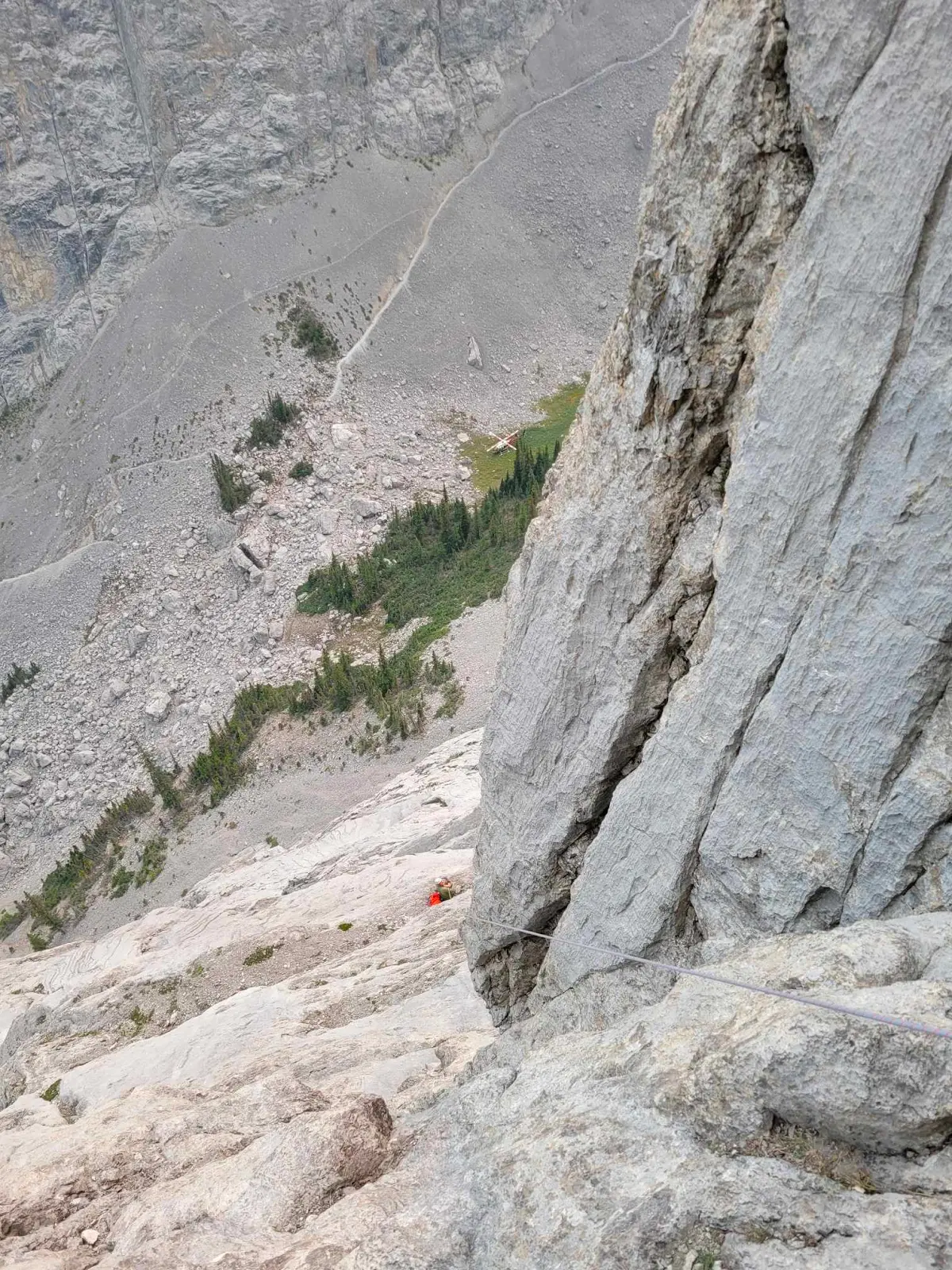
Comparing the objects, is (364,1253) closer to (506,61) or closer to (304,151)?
(304,151)

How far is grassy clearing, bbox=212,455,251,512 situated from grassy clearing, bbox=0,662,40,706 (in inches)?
632

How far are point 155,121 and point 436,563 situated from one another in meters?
52.9

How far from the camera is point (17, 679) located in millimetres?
51531

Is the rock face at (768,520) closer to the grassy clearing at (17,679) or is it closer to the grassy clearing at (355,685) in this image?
the grassy clearing at (355,685)

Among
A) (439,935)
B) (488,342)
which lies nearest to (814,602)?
(439,935)

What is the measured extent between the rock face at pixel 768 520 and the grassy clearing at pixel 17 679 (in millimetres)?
49949

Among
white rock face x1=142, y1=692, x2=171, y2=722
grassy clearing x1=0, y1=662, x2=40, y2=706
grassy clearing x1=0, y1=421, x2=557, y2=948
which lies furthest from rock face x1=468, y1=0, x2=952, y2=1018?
grassy clearing x1=0, y1=662, x2=40, y2=706

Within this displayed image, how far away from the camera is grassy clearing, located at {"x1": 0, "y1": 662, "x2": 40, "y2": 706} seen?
51.0 meters

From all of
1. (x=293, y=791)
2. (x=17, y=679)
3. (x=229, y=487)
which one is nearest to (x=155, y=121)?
(x=229, y=487)

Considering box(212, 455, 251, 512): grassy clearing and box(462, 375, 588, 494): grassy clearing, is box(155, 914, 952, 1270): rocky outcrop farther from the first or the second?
box(462, 375, 588, 494): grassy clearing

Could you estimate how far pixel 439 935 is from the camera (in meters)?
18.7

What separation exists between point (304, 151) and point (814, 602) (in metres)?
76.9

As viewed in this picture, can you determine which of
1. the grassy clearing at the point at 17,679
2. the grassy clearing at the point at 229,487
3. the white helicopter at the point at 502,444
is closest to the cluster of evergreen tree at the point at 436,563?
the white helicopter at the point at 502,444

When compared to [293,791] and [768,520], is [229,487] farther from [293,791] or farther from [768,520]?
[768,520]
